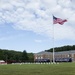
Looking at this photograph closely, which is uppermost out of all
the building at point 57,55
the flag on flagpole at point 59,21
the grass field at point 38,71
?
the flag on flagpole at point 59,21

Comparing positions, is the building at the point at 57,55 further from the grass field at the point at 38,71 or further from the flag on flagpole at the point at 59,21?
the grass field at the point at 38,71

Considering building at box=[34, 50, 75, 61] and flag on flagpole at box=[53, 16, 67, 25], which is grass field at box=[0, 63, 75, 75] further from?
building at box=[34, 50, 75, 61]

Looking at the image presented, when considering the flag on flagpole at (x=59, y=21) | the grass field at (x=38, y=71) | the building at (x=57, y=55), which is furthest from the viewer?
the building at (x=57, y=55)

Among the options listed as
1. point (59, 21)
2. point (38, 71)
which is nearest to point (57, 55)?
point (59, 21)

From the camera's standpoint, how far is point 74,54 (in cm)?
14950

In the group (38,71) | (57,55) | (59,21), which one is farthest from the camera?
(57,55)

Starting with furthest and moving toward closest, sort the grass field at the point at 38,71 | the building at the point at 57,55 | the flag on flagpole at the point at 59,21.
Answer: the building at the point at 57,55 → the flag on flagpole at the point at 59,21 → the grass field at the point at 38,71

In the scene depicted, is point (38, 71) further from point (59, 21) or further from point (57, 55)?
point (57, 55)

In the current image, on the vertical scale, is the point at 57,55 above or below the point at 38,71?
above

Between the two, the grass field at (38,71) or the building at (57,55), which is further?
the building at (57,55)

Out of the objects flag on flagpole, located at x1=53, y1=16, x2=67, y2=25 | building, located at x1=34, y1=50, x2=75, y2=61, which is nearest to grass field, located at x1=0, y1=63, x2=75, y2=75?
flag on flagpole, located at x1=53, y1=16, x2=67, y2=25

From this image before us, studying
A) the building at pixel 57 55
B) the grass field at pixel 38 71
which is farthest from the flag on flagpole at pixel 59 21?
the building at pixel 57 55

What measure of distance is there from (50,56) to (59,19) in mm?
101668

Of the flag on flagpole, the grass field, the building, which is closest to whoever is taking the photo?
the grass field
